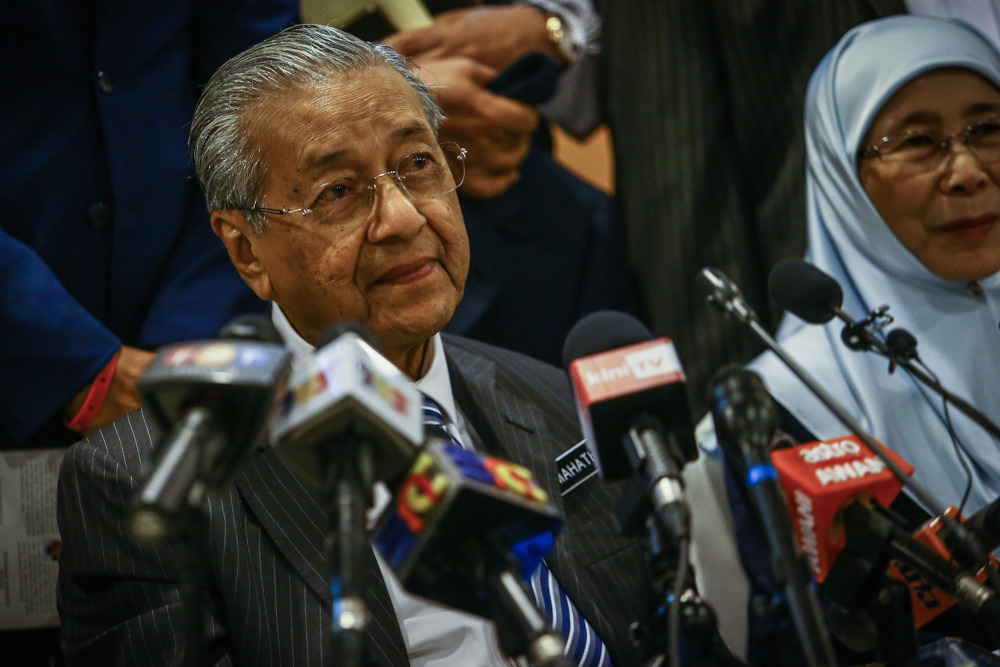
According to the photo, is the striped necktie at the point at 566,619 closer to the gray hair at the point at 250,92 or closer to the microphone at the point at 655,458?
the microphone at the point at 655,458

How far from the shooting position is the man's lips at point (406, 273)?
6.13ft

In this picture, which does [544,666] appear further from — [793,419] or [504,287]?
[504,287]

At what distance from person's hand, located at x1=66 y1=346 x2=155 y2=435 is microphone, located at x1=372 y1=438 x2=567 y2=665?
117 centimetres

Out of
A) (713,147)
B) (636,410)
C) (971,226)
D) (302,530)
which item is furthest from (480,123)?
(636,410)

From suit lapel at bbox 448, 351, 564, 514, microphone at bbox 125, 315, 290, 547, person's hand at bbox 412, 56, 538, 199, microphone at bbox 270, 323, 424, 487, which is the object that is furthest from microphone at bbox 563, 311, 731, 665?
person's hand at bbox 412, 56, 538, 199

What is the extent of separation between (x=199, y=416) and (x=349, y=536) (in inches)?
7.6

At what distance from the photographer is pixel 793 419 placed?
89.7 inches

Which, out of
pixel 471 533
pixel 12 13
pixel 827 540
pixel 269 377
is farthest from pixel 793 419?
pixel 12 13

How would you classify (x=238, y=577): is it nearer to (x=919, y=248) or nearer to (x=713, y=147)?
(x=919, y=248)

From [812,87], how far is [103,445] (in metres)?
1.97

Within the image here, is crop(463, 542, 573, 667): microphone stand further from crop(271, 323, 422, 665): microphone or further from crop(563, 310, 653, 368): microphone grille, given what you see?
crop(563, 310, 653, 368): microphone grille

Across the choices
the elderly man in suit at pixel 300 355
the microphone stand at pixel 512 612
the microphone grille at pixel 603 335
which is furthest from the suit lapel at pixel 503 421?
the microphone stand at pixel 512 612

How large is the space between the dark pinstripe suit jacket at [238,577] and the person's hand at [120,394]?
250 mm

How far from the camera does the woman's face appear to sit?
2273mm
